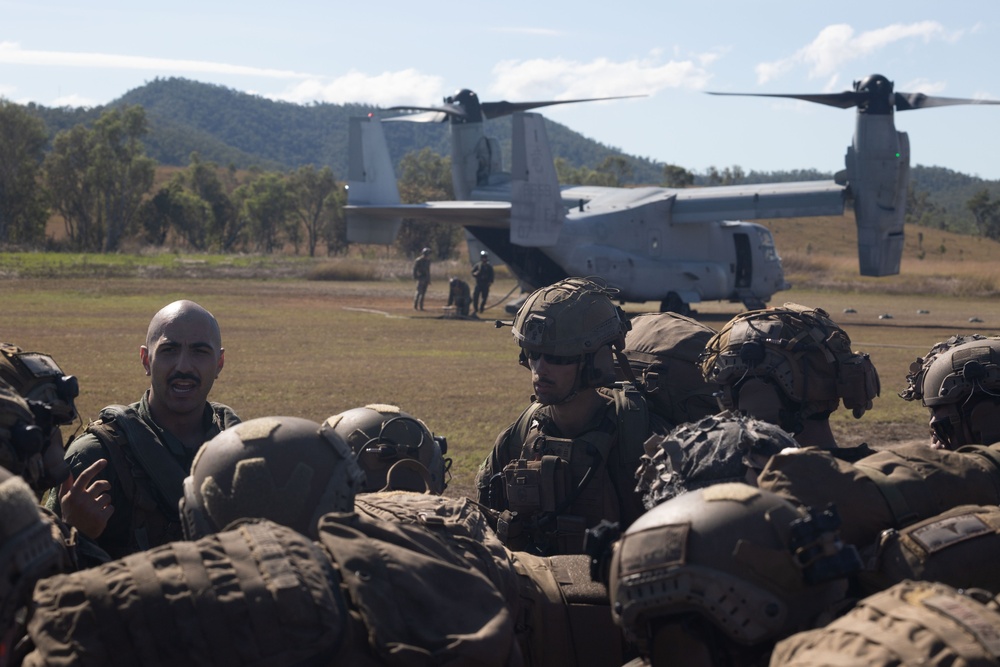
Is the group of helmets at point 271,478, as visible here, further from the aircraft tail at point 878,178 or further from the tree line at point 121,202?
the tree line at point 121,202

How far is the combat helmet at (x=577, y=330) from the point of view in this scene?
4.80 metres

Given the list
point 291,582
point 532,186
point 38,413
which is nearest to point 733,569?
point 291,582

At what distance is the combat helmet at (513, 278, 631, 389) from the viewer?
480 centimetres

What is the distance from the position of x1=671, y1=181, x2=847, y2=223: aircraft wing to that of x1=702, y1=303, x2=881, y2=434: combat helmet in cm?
2363

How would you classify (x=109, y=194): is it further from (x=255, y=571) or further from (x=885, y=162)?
(x=255, y=571)

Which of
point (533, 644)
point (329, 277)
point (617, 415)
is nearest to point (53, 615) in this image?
point (533, 644)

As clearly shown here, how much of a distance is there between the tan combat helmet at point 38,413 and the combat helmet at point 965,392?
3.18 m

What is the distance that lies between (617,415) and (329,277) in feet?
130

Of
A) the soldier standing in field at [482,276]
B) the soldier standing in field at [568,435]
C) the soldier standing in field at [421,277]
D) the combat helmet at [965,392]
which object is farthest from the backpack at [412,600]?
the soldier standing in field at [421,277]

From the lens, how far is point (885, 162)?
26.2m

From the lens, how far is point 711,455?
3107 millimetres

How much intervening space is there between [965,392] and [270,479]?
9.03 ft

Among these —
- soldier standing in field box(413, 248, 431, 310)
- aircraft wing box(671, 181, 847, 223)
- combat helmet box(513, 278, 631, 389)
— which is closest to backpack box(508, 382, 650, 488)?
combat helmet box(513, 278, 631, 389)

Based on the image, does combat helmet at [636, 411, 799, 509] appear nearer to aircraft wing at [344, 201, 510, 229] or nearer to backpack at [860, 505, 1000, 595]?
backpack at [860, 505, 1000, 595]
